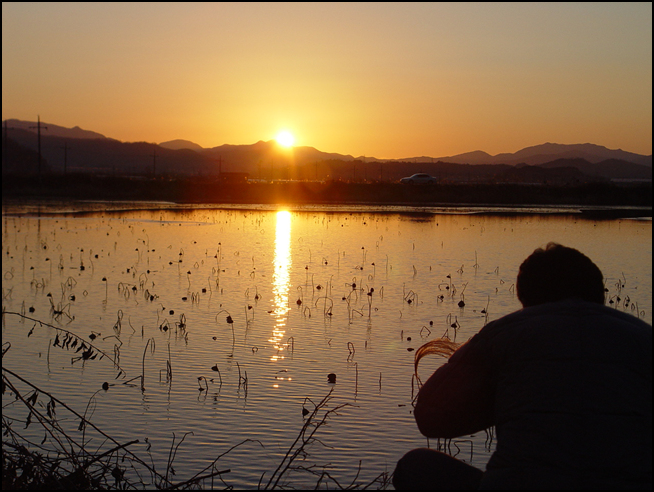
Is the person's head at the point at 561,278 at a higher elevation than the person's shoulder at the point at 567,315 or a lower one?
higher

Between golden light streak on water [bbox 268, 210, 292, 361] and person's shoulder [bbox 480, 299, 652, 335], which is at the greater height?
person's shoulder [bbox 480, 299, 652, 335]

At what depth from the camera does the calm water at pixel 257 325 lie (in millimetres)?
6758

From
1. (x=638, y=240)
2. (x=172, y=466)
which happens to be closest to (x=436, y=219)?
(x=638, y=240)

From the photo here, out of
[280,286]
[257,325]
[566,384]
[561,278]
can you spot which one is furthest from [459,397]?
[280,286]

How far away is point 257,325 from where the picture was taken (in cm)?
1152

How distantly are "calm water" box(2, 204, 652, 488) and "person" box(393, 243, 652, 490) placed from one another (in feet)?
9.93

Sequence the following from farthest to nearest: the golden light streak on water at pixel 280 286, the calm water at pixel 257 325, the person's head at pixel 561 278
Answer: the golden light streak on water at pixel 280 286, the calm water at pixel 257 325, the person's head at pixel 561 278

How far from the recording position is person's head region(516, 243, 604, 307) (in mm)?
3188

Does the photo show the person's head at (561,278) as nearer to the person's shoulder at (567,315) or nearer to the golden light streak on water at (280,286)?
the person's shoulder at (567,315)

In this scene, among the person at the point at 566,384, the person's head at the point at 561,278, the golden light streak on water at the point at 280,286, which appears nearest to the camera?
the person at the point at 566,384

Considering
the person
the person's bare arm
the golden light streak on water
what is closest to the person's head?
the person

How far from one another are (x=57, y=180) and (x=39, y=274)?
56.6m

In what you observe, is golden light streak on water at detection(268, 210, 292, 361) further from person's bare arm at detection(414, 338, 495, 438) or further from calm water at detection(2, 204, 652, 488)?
person's bare arm at detection(414, 338, 495, 438)

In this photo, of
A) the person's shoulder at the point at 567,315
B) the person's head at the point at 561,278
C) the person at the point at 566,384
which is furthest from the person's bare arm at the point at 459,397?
the person's head at the point at 561,278
